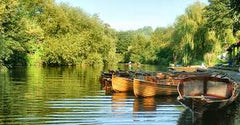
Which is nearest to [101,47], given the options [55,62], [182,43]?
[55,62]

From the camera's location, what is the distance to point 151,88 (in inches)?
749

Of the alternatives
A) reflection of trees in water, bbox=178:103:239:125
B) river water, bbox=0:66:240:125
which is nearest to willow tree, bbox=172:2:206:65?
river water, bbox=0:66:240:125

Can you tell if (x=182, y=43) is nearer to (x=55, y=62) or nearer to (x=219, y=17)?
(x=219, y=17)

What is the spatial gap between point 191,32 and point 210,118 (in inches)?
1593

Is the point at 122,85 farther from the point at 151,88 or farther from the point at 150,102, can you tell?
the point at 150,102

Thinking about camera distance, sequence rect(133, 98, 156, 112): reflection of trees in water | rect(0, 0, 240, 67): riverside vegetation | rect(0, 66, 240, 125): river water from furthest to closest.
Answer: rect(0, 0, 240, 67): riverside vegetation → rect(133, 98, 156, 112): reflection of trees in water → rect(0, 66, 240, 125): river water

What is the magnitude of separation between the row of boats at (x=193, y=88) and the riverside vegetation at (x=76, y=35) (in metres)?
19.8

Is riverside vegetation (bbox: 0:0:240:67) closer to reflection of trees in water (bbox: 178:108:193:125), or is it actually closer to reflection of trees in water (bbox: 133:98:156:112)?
reflection of trees in water (bbox: 133:98:156:112)

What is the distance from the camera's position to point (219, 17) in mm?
37812

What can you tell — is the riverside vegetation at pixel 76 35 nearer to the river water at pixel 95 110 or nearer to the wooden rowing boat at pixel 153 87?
the wooden rowing boat at pixel 153 87

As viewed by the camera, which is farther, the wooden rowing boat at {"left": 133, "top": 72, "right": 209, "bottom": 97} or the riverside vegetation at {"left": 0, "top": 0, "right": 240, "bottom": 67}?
the riverside vegetation at {"left": 0, "top": 0, "right": 240, "bottom": 67}

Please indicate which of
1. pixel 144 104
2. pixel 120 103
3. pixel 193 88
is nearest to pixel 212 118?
pixel 193 88

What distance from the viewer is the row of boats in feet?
41.6

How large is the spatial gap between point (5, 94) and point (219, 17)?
86.2 feet
